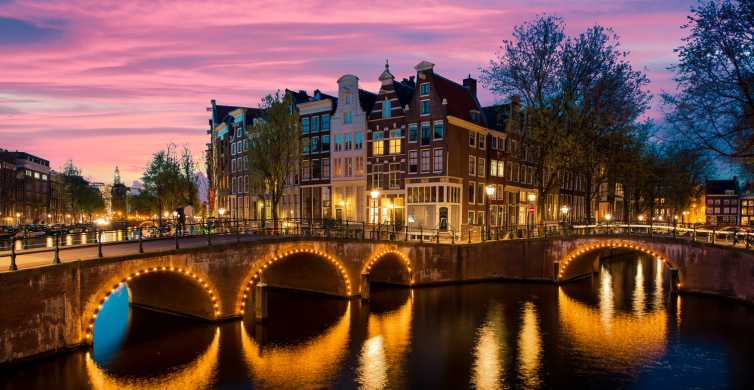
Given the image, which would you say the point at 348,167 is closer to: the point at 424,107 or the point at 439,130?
the point at 424,107

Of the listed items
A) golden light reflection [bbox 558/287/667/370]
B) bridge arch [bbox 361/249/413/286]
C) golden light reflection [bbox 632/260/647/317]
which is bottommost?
golden light reflection [bbox 558/287/667/370]

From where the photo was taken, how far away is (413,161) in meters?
49.5

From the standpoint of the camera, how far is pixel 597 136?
4216cm

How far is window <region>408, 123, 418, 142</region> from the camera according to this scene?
4953cm

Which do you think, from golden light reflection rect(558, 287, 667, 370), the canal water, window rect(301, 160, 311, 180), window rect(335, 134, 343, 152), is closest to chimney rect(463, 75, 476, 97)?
window rect(335, 134, 343, 152)

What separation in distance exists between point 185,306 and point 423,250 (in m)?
17.3

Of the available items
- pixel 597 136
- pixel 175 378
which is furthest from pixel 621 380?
pixel 597 136

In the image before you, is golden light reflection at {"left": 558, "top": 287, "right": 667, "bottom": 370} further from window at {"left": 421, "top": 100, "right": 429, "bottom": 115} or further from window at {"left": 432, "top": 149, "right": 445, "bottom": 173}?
window at {"left": 421, "top": 100, "right": 429, "bottom": 115}

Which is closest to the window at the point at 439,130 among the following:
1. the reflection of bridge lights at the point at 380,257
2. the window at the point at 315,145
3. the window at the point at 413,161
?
the window at the point at 413,161

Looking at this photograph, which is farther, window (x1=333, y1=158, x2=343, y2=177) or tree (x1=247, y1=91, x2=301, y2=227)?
window (x1=333, y1=158, x2=343, y2=177)

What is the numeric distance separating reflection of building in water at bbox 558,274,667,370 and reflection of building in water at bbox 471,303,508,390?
11.1 feet

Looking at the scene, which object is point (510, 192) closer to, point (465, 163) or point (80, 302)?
point (465, 163)

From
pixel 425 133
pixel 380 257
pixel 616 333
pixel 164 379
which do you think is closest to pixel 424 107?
pixel 425 133

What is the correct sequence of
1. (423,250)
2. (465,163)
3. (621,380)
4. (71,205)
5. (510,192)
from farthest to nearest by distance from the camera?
1. (71,205)
2. (510,192)
3. (465,163)
4. (423,250)
5. (621,380)
